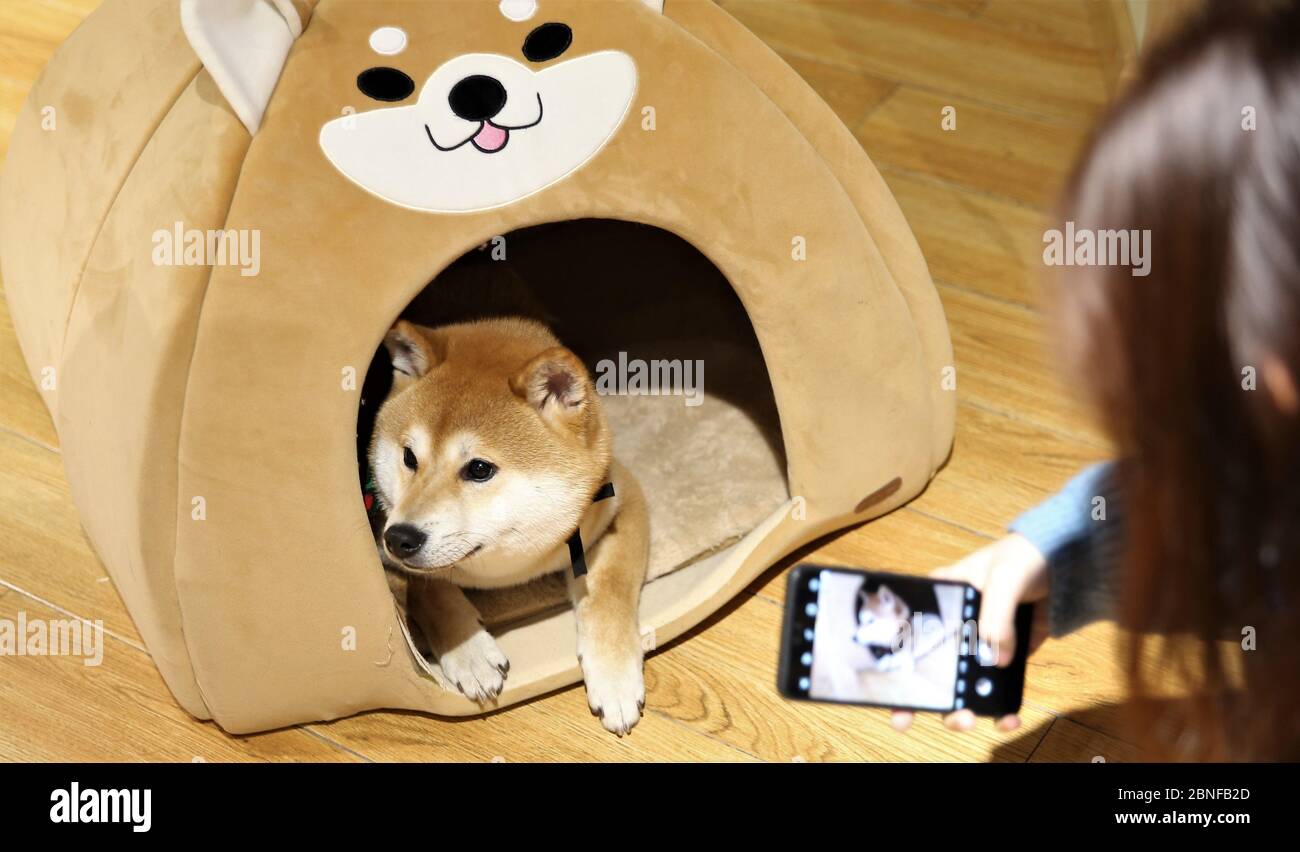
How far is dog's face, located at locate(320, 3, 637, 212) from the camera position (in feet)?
4.00

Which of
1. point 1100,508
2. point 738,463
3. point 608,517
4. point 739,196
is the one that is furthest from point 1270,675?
point 738,463

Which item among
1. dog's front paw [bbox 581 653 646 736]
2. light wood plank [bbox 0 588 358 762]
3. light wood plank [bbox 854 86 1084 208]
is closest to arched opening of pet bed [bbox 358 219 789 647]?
dog's front paw [bbox 581 653 646 736]

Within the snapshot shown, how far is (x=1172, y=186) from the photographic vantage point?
2.11ft

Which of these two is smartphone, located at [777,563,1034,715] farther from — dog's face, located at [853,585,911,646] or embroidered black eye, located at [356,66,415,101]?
embroidered black eye, located at [356,66,415,101]

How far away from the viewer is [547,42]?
4.17 ft

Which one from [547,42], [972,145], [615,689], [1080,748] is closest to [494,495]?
[615,689]

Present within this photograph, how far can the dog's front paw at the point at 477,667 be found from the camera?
1401mm

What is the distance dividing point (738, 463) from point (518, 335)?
1.28 ft

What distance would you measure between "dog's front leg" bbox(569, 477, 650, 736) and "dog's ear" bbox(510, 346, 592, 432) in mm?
187

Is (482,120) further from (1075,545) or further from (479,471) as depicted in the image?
(1075,545)

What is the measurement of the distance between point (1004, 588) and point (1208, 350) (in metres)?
0.38

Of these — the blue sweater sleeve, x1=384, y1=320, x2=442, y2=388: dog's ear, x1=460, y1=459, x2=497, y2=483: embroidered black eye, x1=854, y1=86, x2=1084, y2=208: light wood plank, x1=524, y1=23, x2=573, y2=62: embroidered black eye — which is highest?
x1=854, y1=86, x2=1084, y2=208: light wood plank

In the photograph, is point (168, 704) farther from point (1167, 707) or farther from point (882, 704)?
point (1167, 707)

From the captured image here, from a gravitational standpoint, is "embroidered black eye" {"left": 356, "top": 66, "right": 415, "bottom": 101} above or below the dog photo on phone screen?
above
